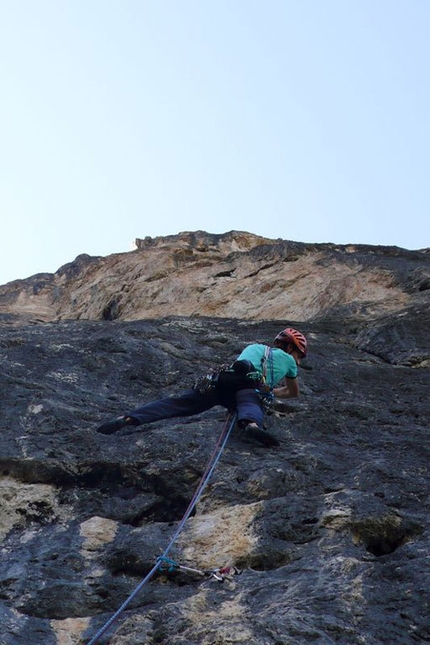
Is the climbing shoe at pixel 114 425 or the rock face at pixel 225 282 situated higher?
the rock face at pixel 225 282

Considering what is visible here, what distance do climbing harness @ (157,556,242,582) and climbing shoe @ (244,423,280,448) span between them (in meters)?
1.66

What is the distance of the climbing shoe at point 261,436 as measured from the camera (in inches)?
284

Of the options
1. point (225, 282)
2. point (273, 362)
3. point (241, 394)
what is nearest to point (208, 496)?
point (241, 394)

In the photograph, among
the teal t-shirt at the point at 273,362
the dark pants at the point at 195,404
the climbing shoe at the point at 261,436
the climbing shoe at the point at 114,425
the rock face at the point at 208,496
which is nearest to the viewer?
the rock face at the point at 208,496

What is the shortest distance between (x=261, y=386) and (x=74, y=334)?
3024 mm

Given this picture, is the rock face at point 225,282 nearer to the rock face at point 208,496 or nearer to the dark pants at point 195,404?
the rock face at point 208,496

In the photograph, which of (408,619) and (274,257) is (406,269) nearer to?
(274,257)

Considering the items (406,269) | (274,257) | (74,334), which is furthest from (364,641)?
(274,257)

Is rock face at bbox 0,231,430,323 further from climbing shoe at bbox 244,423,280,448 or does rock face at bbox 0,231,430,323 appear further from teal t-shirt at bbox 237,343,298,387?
climbing shoe at bbox 244,423,280,448

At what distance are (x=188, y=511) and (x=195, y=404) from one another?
196cm

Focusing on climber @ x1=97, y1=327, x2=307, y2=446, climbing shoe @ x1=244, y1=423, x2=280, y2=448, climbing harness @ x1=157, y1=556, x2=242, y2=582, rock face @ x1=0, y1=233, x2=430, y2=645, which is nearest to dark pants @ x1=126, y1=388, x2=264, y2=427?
climber @ x1=97, y1=327, x2=307, y2=446

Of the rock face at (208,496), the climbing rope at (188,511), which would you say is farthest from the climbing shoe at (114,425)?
the climbing rope at (188,511)

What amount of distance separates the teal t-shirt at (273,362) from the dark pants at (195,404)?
36 cm

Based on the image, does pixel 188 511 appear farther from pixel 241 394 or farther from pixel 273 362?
pixel 273 362
